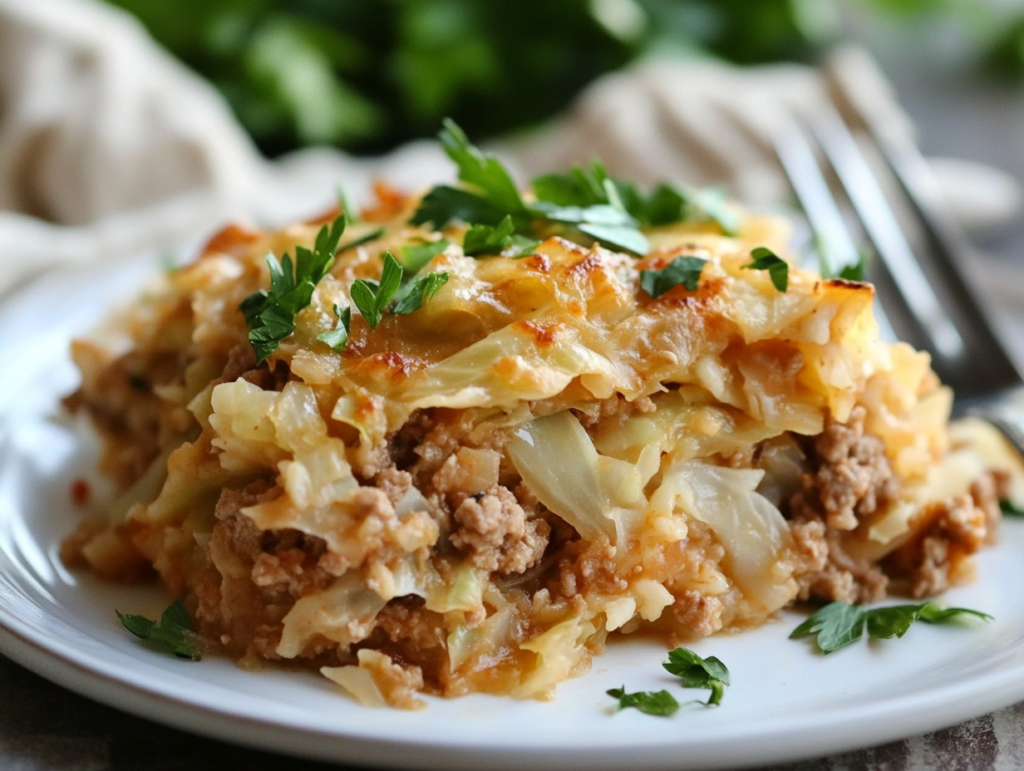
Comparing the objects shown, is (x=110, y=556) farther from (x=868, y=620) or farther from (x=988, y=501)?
(x=988, y=501)

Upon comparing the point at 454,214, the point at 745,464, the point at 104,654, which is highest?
the point at 454,214

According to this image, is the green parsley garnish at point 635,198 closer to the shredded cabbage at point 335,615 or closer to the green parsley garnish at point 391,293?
the green parsley garnish at point 391,293

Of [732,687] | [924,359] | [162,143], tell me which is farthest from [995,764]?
[162,143]

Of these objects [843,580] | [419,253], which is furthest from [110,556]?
[843,580]

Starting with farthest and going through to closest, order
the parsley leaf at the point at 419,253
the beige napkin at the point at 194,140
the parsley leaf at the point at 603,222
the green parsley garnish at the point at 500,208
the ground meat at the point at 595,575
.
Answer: the beige napkin at the point at 194,140
the green parsley garnish at the point at 500,208
the parsley leaf at the point at 603,222
the parsley leaf at the point at 419,253
the ground meat at the point at 595,575

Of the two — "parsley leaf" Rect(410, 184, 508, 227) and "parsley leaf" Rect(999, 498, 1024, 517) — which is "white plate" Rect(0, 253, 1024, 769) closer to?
"parsley leaf" Rect(999, 498, 1024, 517)

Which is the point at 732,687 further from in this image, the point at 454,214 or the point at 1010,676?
the point at 454,214

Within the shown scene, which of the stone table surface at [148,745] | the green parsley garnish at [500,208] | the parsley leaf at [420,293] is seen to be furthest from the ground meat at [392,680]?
the green parsley garnish at [500,208]
